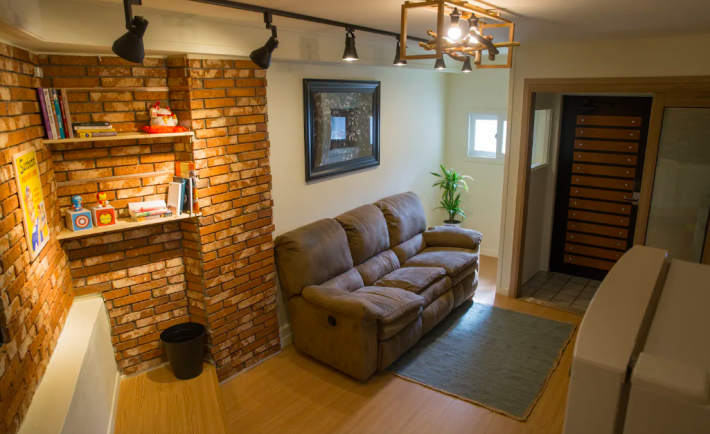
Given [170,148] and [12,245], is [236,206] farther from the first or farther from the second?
[12,245]

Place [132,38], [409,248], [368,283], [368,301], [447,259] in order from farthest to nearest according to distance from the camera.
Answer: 1. [409,248]
2. [447,259]
3. [368,283]
4. [368,301]
5. [132,38]

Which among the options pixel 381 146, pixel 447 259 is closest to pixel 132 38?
pixel 381 146

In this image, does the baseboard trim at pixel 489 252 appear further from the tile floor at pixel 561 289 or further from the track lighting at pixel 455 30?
the track lighting at pixel 455 30

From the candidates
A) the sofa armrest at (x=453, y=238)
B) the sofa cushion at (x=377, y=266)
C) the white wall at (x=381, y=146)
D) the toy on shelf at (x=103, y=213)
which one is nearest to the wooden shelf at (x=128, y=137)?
the toy on shelf at (x=103, y=213)

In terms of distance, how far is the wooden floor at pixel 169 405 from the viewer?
2.74 m

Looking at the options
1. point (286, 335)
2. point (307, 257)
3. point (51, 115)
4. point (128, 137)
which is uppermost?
point (51, 115)

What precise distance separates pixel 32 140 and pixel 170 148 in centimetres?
85

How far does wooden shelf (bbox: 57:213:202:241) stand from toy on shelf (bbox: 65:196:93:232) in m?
0.03

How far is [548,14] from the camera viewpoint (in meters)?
2.58

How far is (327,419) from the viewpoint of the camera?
3.04 m

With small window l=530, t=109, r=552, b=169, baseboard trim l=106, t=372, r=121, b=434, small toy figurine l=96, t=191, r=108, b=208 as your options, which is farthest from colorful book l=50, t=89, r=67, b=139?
small window l=530, t=109, r=552, b=169

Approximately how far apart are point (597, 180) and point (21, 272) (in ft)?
16.3

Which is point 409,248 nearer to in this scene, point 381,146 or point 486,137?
point 381,146

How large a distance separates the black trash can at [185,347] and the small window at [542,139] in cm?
360
